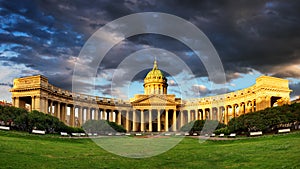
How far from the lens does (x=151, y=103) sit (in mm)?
116938

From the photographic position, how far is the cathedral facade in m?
80.4

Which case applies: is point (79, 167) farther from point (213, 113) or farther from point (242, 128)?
point (213, 113)

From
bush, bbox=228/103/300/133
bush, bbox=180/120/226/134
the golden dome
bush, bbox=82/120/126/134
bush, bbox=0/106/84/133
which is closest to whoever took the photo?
bush, bbox=228/103/300/133

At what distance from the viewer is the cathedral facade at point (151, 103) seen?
264 feet

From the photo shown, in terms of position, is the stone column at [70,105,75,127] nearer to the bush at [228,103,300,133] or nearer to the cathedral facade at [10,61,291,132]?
the cathedral facade at [10,61,291,132]

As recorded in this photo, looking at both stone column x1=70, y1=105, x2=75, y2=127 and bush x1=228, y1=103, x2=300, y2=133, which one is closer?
bush x1=228, y1=103, x2=300, y2=133

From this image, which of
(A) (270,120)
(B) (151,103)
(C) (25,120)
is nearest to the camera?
(A) (270,120)

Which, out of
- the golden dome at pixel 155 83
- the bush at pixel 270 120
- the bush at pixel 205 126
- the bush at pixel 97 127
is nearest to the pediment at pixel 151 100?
the golden dome at pixel 155 83

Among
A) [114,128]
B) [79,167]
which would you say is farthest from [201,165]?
[114,128]

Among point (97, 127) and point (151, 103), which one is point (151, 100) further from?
point (97, 127)

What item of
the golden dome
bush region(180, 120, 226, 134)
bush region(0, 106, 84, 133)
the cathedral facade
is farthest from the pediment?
bush region(0, 106, 84, 133)

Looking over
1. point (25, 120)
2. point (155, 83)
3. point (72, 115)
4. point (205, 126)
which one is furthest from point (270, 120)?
point (155, 83)

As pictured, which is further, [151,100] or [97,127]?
[151,100]

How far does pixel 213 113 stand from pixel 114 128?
46.0 meters
